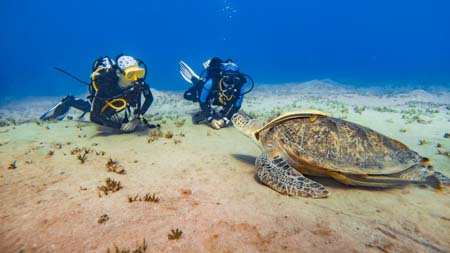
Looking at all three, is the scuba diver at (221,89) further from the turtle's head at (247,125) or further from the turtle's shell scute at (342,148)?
the turtle's shell scute at (342,148)

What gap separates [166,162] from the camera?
5305 millimetres

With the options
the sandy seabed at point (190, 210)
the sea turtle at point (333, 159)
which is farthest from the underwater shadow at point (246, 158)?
the sea turtle at point (333, 159)

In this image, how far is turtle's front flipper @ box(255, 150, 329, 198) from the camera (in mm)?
3736

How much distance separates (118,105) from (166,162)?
3.57 meters

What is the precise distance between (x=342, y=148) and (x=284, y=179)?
1307mm

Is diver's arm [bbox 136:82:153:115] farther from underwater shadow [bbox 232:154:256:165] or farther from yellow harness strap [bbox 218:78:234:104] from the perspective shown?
underwater shadow [bbox 232:154:256:165]

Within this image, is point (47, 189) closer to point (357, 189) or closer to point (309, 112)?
point (309, 112)

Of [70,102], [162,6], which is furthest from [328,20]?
[70,102]

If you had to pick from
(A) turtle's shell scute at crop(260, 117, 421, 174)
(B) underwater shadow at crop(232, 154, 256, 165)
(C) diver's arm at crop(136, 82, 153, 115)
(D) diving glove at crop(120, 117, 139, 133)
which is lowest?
(B) underwater shadow at crop(232, 154, 256, 165)

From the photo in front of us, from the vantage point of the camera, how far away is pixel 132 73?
6855 mm

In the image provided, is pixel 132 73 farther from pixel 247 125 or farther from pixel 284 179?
pixel 284 179

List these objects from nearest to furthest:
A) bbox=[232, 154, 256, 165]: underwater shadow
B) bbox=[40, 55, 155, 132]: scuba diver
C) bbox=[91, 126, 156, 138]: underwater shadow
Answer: bbox=[232, 154, 256, 165]: underwater shadow
bbox=[40, 55, 155, 132]: scuba diver
bbox=[91, 126, 156, 138]: underwater shadow

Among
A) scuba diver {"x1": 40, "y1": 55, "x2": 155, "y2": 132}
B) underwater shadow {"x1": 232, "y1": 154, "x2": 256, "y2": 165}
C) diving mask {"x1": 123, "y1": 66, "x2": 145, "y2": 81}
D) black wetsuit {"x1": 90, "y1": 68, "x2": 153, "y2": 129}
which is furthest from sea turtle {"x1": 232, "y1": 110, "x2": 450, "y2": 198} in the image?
black wetsuit {"x1": 90, "y1": 68, "x2": 153, "y2": 129}

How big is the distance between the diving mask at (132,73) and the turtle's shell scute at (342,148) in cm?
505
